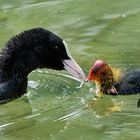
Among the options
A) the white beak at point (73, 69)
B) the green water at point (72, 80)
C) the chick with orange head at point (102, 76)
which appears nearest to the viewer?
the green water at point (72, 80)

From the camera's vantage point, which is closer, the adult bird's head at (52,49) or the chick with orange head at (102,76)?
the adult bird's head at (52,49)

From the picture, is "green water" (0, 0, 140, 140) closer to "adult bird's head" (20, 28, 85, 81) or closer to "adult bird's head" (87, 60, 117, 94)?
"adult bird's head" (87, 60, 117, 94)

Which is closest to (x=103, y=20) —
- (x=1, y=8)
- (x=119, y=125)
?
(x=1, y=8)

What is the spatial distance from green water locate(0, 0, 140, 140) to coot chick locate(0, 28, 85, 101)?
7.6 inches

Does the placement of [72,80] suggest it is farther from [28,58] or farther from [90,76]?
[28,58]

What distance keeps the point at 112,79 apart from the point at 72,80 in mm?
537

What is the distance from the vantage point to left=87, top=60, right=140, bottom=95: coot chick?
9055mm

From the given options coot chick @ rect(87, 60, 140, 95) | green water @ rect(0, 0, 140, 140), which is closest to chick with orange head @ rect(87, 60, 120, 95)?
coot chick @ rect(87, 60, 140, 95)

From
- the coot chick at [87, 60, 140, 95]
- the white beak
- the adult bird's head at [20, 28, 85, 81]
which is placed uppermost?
the adult bird's head at [20, 28, 85, 81]

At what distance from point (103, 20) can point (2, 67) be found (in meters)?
3.04

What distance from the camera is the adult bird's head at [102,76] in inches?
364

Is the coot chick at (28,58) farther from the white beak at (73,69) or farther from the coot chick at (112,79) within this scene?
the coot chick at (112,79)

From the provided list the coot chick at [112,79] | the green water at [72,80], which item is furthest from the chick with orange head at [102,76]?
the green water at [72,80]

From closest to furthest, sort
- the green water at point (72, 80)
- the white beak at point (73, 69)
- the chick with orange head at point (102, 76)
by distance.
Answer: the green water at point (72, 80), the white beak at point (73, 69), the chick with orange head at point (102, 76)
